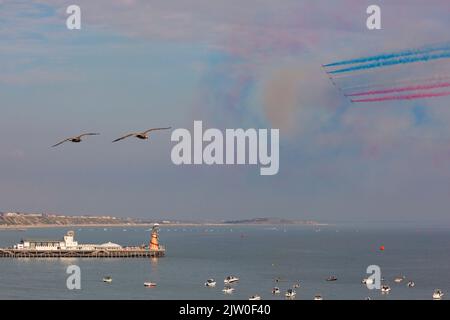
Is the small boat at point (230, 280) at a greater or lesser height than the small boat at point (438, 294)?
greater

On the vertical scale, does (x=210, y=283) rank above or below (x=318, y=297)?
above

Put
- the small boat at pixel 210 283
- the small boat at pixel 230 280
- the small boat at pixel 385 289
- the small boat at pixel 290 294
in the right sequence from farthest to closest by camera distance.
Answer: the small boat at pixel 230 280 < the small boat at pixel 210 283 < the small boat at pixel 385 289 < the small boat at pixel 290 294

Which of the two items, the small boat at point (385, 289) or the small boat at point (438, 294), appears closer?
the small boat at point (438, 294)

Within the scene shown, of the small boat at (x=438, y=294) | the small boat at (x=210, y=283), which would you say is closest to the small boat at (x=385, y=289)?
the small boat at (x=438, y=294)

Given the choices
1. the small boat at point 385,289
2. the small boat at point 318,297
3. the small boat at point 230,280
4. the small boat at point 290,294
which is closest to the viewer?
the small boat at point 318,297

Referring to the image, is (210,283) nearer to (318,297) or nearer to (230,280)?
(230,280)

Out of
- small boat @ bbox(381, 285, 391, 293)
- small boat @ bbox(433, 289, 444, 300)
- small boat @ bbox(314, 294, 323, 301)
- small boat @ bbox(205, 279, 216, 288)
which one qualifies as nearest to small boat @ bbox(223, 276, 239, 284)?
small boat @ bbox(205, 279, 216, 288)

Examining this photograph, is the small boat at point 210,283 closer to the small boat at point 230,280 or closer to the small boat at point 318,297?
the small boat at point 230,280

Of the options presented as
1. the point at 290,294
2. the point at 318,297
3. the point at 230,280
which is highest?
the point at 230,280

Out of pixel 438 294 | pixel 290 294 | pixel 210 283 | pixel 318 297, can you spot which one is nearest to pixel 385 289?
pixel 438 294

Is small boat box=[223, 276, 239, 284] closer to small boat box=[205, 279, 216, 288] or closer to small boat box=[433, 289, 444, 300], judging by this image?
small boat box=[205, 279, 216, 288]

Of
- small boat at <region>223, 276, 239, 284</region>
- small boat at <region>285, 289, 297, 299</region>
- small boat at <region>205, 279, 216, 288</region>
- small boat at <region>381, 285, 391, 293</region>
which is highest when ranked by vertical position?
small boat at <region>223, 276, 239, 284</region>
